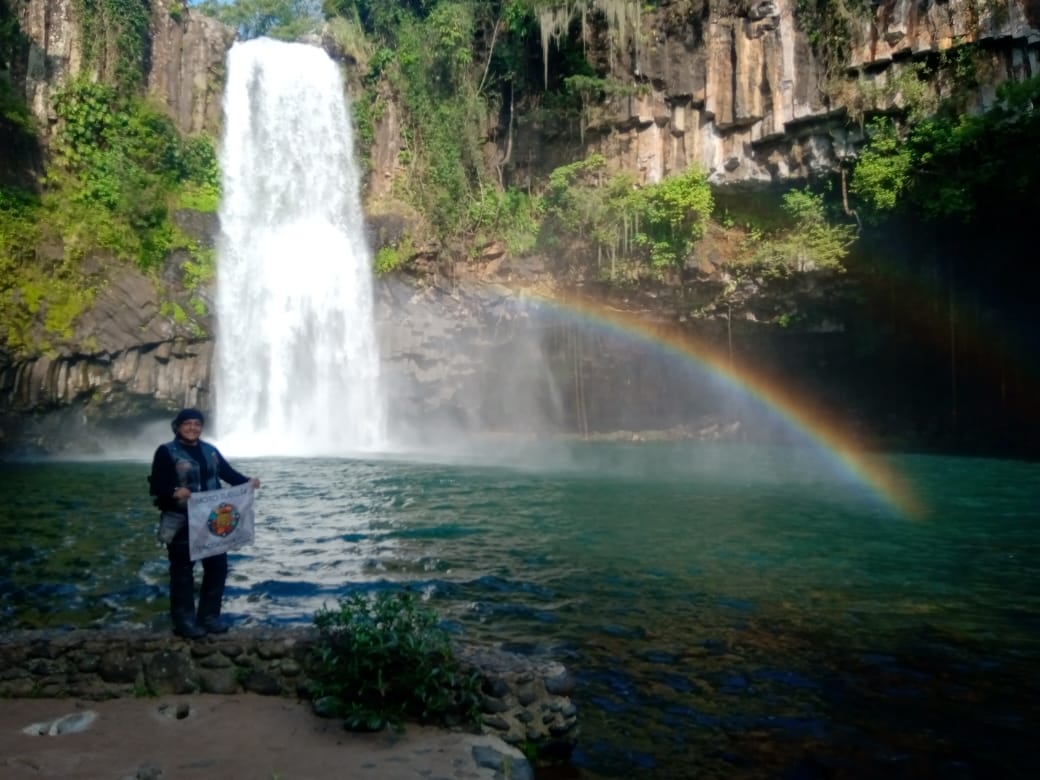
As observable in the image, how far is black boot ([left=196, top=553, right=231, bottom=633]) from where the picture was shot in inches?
227

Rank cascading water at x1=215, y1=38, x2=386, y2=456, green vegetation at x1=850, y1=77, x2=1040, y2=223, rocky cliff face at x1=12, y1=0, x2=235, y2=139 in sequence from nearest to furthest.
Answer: green vegetation at x1=850, y1=77, x2=1040, y2=223 < rocky cliff face at x1=12, y1=0, x2=235, y2=139 < cascading water at x1=215, y1=38, x2=386, y2=456

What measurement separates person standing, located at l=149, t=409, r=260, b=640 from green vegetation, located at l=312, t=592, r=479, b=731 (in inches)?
44.4

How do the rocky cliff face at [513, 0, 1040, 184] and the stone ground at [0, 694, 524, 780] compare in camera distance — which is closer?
the stone ground at [0, 694, 524, 780]

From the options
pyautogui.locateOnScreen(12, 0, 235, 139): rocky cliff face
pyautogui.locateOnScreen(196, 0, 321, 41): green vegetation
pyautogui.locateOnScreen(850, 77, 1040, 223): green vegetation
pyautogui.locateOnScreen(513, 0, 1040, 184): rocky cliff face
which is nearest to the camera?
pyautogui.locateOnScreen(850, 77, 1040, 223): green vegetation

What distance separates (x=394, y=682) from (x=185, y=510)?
6.39 ft

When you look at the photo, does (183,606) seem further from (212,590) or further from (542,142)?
(542,142)

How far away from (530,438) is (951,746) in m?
27.1

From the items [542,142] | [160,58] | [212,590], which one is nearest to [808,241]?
[542,142]

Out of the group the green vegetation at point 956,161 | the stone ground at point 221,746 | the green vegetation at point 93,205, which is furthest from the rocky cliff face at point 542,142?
the stone ground at point 221,746

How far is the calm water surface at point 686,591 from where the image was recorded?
516 centimetres

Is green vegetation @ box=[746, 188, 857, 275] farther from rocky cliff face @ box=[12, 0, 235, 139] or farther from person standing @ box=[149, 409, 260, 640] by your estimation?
person standing @ box=[149, 409, 260, 640]

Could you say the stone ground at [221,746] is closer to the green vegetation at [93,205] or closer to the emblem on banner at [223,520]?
the emblem on banner at [223,520]

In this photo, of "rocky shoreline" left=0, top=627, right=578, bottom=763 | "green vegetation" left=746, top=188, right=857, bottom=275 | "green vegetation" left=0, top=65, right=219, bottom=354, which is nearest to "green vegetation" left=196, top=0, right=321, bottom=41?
"green vegetation" left=0, top=65, right=219, bottom=354

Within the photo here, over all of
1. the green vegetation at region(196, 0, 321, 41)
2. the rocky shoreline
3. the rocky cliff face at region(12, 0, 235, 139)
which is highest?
the green vegetation at region(196, 0, 321, 41)
